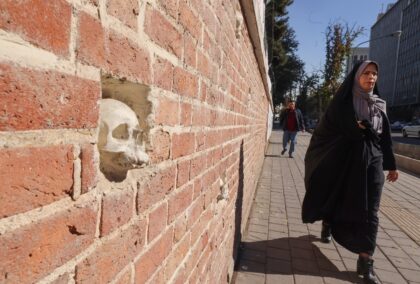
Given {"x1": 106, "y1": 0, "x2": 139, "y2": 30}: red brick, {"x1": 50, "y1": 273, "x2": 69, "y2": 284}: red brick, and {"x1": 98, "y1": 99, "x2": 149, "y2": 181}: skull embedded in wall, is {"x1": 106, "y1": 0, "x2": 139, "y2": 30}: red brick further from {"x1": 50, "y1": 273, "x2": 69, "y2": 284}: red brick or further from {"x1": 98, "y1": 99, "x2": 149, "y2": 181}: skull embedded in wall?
{"x1": 50, "y1": 273, "x2": 69, "y2": 284}: red brick

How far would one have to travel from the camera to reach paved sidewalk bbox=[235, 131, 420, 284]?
334 centimetres

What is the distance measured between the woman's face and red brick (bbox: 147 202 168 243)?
303 centimetres

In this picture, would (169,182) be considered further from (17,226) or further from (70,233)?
(17,226)

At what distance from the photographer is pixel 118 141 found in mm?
836

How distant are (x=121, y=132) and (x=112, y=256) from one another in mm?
Answer: 282

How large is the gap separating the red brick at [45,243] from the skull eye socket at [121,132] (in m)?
0.18

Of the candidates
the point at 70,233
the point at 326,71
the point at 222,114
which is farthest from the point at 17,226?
the point at 326,71

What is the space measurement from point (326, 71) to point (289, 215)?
16.2 meters

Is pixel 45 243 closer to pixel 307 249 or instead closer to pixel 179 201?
pixel 179 201

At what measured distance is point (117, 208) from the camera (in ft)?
2.74

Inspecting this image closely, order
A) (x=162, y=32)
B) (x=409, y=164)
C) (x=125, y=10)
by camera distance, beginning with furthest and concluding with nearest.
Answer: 1. (x=409, y=164)
2. (x=162, y=32)
3. (x=125, y=10)

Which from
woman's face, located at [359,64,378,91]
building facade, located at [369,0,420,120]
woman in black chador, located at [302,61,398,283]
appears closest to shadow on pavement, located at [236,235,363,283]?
woman in black chador, located at [302,61,398,283]

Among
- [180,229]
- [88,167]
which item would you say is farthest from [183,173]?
[88,167]

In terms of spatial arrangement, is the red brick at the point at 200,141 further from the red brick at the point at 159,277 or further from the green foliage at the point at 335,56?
the green foliage at the point at 335,56
